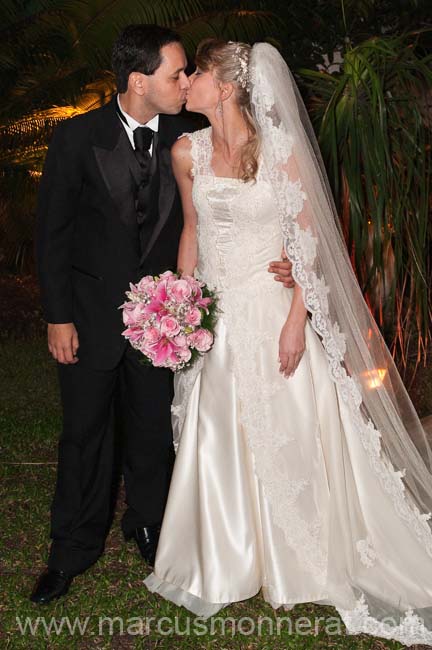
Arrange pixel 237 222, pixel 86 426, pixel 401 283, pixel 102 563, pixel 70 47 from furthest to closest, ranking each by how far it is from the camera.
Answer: pixel 70 47, pixel 401 283, pixel 102 563, pixel 86 426, pixel 237 222

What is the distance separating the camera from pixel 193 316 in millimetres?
3186

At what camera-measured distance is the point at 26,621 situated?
11.1 ft

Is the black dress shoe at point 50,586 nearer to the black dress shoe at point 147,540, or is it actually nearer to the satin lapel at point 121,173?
the black dress shoe at point 147,540

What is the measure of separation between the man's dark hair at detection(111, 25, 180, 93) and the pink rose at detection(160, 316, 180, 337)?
3.01 feet

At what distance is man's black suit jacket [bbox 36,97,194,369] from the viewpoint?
334 centimetres

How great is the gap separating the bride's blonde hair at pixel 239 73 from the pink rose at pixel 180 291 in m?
0.44

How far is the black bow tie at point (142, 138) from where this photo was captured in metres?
3.43

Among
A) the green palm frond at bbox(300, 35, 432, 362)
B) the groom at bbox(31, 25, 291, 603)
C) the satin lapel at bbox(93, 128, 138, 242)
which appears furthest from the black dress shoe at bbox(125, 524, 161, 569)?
the green palm frond at bbox(300, 35, 432, 362)

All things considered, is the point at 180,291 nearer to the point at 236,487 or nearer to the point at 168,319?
the point at 168,319

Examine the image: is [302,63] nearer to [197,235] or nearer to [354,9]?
[354,9]

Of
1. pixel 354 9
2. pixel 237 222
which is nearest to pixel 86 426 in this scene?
pixel 237 222

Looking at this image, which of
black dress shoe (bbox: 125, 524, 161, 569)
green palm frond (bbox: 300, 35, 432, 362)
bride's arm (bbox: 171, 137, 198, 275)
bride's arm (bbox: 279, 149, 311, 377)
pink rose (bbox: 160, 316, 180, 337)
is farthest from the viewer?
green palm frond (bbox: 300, 35, 432, 362)

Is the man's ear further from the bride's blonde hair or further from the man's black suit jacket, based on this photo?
the bride's blonde hair

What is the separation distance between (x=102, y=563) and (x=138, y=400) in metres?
0.73
